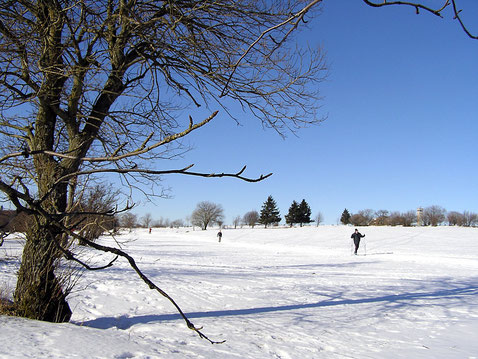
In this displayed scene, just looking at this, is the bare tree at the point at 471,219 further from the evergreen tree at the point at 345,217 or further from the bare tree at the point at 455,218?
the evergreen tree at the point at 345,217

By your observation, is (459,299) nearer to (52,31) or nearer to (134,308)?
(134,308)

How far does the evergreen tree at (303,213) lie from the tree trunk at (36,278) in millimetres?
91142

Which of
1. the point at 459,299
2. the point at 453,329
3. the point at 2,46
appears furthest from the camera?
the point at 459,299

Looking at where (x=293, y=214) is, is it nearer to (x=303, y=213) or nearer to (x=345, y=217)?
(x=303, y=213)

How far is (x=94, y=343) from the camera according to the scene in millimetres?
3594

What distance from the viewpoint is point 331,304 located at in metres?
7.43

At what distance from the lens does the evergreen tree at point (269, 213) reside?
Result: 101 m

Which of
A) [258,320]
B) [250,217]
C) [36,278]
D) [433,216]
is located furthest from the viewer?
[250,217]

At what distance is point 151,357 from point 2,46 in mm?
3738

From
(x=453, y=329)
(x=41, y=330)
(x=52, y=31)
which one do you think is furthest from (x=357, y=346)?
(x=52, y=31)

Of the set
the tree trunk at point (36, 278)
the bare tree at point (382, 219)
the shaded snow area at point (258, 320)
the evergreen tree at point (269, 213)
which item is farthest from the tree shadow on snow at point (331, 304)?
the evergreen tree at point (269, 213)

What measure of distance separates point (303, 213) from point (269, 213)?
437 inches

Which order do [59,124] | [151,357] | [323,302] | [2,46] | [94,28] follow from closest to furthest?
[151,357], [2,46], [94,28], [59,124], [323,302]

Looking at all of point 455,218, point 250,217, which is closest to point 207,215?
point 250,217
